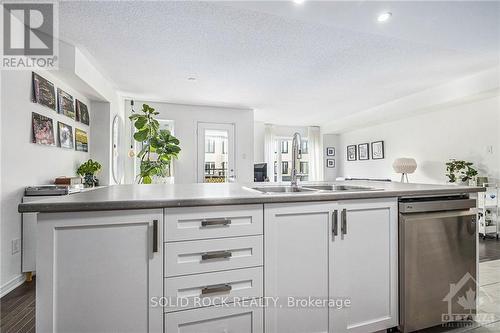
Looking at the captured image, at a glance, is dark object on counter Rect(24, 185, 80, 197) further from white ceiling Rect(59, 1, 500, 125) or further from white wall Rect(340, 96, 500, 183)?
white wall Rect(340, 96, 500, 183)

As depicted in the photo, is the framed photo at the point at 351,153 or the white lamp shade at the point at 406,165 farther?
the framed photo at the point at 351,153

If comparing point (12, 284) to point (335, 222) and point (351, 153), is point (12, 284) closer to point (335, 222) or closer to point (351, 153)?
point (335, 222)

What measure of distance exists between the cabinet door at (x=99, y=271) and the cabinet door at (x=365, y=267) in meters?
0.96

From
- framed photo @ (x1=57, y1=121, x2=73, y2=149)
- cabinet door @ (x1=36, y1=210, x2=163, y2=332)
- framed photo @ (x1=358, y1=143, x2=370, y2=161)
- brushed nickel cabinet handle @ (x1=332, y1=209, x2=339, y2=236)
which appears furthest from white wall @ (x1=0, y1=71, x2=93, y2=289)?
framed photo @ (x1=358, y1=143, x2=370, y2=161)

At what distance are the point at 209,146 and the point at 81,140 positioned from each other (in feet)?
8.44

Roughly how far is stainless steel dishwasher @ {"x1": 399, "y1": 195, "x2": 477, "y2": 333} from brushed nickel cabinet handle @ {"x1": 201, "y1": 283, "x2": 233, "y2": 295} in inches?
41.5

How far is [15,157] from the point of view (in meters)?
2.34

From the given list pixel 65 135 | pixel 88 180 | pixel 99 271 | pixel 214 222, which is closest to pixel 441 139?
pixel 214 222

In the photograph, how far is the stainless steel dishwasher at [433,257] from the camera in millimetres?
1543

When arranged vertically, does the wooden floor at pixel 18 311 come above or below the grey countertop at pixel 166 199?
below

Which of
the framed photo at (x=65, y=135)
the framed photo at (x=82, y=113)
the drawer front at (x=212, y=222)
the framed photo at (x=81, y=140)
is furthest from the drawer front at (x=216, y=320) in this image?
the framed photo at (x=82, y=113)

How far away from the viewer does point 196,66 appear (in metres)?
3.58

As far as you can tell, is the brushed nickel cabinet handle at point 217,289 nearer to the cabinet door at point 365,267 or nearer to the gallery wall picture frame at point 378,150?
the cabinet door at point 365,267

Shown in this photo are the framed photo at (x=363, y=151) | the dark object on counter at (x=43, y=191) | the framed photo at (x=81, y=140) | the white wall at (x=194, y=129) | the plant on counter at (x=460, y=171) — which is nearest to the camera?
the dark object on counter at (x=43, y=191)
